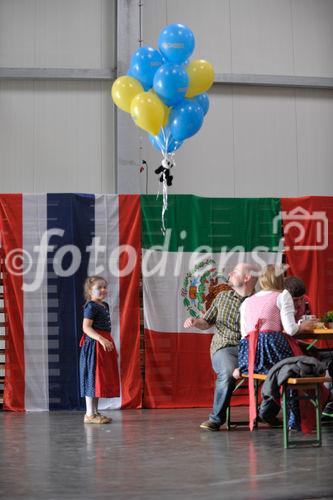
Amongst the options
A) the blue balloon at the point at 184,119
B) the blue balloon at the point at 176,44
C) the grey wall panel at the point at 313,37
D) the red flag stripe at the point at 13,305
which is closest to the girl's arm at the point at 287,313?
the blue balloon at the point at 184,119

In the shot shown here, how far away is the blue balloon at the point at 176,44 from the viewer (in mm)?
6746

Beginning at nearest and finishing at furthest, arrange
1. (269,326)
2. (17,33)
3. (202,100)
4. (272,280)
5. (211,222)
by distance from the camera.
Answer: (269,326)
(272,280)
(202,100)
(211,222)
(17,33)

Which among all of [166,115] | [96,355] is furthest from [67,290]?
[166,115]

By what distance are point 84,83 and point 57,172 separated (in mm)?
1129

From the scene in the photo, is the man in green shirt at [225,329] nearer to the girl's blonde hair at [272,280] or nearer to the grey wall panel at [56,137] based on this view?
the girl's blonde hair at [272,280]

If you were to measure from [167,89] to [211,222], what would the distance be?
58.4 inches

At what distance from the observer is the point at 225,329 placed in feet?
18.9

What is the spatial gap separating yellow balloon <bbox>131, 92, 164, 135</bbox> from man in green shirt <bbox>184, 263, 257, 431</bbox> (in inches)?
64.3

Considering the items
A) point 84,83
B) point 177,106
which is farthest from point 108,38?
point 177,106

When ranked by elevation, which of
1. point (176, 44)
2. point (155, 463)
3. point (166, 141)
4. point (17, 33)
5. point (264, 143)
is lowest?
point (155, 463)

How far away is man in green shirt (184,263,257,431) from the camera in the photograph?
562 cm

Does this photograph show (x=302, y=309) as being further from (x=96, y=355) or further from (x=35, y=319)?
(x=35, y=319)

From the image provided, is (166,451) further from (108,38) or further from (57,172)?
(108,38)

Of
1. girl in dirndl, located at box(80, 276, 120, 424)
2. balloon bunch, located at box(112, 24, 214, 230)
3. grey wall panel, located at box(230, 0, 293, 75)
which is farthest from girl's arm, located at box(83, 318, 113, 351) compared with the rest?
grey wall panel, located at box(230, 0, 293, 75)
